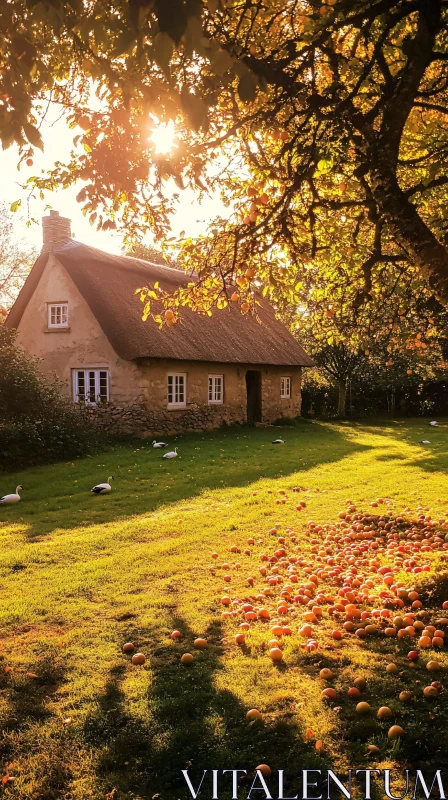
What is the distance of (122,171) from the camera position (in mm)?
5816

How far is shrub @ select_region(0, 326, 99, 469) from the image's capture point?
568 inches

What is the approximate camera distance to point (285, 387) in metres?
27.9

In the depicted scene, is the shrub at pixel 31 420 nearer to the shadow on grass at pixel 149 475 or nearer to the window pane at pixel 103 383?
the shadow on grass at pixel 149 475

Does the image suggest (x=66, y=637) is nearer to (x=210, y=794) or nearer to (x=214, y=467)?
(x=210, y=794)

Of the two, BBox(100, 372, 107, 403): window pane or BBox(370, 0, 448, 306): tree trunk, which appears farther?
BBox(100, 372, 107, 403): window pane

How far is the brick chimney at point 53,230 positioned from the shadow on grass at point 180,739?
20432 millimetres

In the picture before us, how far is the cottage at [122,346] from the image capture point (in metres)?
19.3

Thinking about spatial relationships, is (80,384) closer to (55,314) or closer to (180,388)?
(55,314)

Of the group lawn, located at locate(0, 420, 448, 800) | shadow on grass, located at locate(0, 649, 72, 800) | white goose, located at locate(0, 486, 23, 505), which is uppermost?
white goose, located at locate(0, 486, 23, 505)

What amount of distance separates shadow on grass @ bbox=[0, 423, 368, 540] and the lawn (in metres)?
0.12

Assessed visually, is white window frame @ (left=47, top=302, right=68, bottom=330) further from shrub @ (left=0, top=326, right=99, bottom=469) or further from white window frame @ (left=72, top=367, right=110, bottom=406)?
shrub @ (left=0, top=326, right=99, bottom=469)

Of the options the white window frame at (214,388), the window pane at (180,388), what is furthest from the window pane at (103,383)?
the white window frame at (214,388)

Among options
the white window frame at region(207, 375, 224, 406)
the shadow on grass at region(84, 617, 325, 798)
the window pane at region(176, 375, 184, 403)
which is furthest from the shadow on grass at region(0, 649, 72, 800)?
the white window frame at region(207, 375, 224, 406)

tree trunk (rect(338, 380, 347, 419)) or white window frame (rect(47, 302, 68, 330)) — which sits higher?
white window frame (rect(47, 302, 68, 330))
